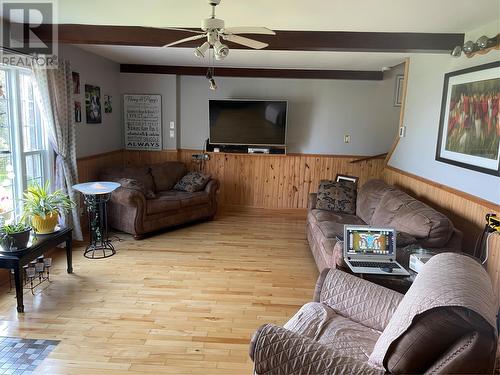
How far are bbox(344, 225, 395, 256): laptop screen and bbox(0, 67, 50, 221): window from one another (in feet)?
10.0

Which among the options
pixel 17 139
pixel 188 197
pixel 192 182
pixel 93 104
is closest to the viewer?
pixel 17 139

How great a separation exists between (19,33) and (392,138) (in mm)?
5368

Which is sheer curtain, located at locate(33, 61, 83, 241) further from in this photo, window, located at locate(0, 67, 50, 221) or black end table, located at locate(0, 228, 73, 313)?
black end table, located at locate(0, 228, 73, 313)

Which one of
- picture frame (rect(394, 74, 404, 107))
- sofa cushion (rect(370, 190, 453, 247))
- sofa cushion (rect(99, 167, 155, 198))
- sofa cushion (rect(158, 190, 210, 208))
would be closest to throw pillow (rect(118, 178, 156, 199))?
sofa cushion (rect(99, 167, 155, 198))

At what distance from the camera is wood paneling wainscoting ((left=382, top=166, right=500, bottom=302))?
2727 millimetres

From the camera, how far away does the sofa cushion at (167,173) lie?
5.47 meters

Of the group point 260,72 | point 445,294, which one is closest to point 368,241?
point 445,294

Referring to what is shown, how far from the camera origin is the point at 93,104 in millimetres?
5023

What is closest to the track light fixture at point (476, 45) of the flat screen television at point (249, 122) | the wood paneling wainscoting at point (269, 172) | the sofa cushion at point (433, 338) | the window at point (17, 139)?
the sofa cushion at point (433, 338)

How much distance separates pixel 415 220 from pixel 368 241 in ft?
1.91

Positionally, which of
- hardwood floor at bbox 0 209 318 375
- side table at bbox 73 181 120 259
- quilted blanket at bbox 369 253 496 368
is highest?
quilted blanket at bbox 369 253 496 368

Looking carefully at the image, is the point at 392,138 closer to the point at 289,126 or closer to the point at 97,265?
the point at 289,126

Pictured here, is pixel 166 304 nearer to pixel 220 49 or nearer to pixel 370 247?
pixel 370 247

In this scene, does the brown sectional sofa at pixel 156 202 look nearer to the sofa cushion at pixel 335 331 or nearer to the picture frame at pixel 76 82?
the picture frame at pixel 76 82
